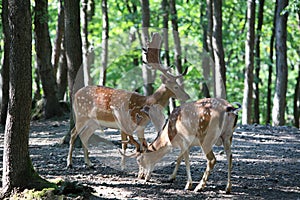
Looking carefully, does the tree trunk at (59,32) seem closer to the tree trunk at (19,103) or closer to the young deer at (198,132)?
the young deer at (198,132)

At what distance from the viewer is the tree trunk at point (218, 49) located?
13305mm

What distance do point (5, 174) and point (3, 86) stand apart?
7.36 meters

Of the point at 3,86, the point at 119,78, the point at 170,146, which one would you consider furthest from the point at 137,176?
the point at 119,78

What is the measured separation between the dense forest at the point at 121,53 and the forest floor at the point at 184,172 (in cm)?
126

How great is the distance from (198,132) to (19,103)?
95.2 inches

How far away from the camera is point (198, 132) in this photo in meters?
7.05

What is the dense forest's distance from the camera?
6.09 metres

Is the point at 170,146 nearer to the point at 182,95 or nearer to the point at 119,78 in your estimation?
the point at 182,95

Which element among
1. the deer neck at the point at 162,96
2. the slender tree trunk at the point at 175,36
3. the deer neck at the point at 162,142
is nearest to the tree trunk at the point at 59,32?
the slender tree trunk at the point at 175,36

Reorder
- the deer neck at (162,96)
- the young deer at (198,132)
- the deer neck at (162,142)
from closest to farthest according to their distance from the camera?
the young deer at (198,132) → the deer neck at (162,142) → the deer neck at (162,96)

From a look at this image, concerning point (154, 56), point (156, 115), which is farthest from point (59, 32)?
point (156, 115)

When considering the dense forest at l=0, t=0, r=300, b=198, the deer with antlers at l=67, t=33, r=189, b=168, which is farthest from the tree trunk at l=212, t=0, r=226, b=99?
the deer with antlers at l=67, t=33, r=189, b=168

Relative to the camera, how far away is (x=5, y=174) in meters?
6.21

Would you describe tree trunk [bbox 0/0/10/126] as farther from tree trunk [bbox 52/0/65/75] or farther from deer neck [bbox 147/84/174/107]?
deer neck [bbox 147/84/174/107]
